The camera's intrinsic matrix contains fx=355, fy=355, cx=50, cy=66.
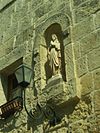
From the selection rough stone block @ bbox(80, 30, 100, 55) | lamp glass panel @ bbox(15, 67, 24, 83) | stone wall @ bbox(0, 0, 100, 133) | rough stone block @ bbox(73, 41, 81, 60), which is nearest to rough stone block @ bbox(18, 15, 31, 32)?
stone wall @ bbox(0, 0, 100, 133)

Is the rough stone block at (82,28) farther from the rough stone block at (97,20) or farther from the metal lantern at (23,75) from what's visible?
the metal lantern at (23,75)

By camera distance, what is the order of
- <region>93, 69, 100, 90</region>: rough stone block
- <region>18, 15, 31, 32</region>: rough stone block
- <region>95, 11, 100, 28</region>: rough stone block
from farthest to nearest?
1. <region>18, 15, 31, 32</region>: rough stone block
2. <region>95, 11, 100, 28</region>: rough stone block
3. <region>93, 69, 100, 90</region>: rough stone block

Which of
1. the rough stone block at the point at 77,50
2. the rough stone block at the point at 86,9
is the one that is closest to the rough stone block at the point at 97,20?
the rough stone block at the point at 86,9

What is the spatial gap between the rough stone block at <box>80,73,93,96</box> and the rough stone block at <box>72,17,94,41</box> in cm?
60

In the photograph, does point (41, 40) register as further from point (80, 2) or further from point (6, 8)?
point (6, 8)

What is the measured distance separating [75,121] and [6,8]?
3.04 metres

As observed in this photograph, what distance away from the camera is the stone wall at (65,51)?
159 inches

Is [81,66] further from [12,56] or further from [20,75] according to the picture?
[12,56]

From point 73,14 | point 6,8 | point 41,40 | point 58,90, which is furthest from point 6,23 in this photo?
point 58,90

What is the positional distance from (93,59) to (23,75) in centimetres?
94

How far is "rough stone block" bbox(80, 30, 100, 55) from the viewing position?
428cm

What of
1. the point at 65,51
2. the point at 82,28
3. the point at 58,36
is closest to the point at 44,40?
the point at 58,36

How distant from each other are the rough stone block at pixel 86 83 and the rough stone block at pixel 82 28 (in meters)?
0.60

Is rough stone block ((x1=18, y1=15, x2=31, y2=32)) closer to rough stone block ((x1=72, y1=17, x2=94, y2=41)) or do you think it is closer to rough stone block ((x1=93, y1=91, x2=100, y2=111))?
rough stone block ((x1=72, y1=17, x2=94, y2=41))
